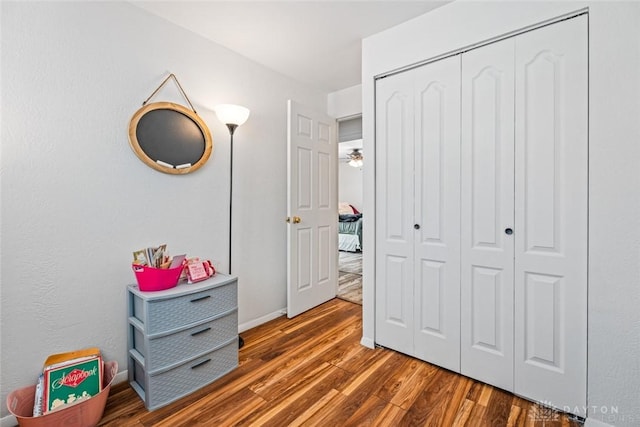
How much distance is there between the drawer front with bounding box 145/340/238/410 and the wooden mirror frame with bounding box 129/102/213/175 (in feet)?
4.19

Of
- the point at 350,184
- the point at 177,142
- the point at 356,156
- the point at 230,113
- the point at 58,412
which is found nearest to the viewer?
the point at 58,412

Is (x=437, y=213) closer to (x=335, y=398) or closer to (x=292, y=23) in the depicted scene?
(x=335, y=398)

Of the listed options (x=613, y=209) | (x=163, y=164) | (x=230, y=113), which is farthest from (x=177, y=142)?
(x=613, y=209)

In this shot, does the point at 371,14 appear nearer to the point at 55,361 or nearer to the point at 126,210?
the point at 126,210

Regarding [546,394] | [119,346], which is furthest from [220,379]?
[546,394]

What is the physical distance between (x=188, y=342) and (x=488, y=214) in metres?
1.98

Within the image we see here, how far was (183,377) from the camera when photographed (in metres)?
1.68

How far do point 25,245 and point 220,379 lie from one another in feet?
4.34

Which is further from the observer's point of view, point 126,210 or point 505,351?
point 126,210

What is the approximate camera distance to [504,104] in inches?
65.7

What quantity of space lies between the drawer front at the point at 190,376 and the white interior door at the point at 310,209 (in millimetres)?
892

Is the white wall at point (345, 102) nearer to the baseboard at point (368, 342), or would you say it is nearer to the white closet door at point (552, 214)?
the white closet door at point (552, 214)

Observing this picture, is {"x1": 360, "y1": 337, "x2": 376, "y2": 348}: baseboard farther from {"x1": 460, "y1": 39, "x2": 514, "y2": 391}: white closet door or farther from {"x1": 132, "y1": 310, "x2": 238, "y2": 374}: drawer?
{"x1": 132, "y1": 310, "x2": 238, "y2": 374}: drawer

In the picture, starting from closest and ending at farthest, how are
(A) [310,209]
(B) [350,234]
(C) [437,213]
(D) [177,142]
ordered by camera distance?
(C) [437,213] < (D) [177,142] < (A) [310,209] < (B) [350,234]
